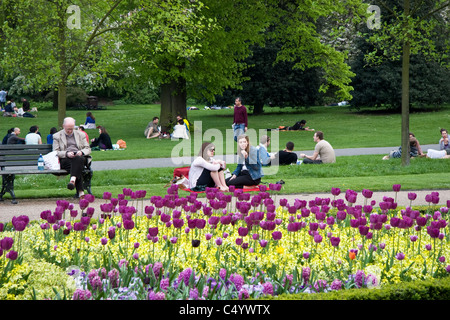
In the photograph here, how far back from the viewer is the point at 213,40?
2825cm

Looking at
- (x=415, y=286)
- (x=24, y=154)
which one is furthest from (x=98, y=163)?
(x=415, y=286)

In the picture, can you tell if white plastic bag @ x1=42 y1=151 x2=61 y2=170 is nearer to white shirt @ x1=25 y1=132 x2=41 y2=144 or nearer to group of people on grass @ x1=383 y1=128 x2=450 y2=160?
white shirt @ x1=25 y1=132 x2=41 y2=144

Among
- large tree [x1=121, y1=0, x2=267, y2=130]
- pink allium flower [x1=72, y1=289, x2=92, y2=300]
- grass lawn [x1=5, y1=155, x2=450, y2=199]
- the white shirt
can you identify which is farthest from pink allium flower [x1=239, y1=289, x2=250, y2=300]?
large tree [x1=121, y1=0, x2=267, y2=130]

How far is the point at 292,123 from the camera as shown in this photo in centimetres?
3847

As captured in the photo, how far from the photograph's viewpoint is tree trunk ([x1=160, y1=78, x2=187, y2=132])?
31359mm

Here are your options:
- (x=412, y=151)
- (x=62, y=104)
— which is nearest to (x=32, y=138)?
(x=62, y=104)

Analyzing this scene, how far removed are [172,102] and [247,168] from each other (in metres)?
20.3

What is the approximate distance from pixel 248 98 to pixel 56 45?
2355 centimetres

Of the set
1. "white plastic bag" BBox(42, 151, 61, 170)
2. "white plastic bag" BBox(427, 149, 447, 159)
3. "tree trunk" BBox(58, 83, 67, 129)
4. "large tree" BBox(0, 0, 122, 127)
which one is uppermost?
"large tree" BBox(0, 0, 122, 127)

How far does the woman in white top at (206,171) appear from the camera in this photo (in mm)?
11363

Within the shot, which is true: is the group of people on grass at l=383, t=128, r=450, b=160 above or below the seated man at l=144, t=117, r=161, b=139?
below

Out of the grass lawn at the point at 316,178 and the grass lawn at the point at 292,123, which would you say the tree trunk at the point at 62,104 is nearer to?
the grass lawn at the point at 292,123

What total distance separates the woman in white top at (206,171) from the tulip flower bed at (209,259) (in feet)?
12.9

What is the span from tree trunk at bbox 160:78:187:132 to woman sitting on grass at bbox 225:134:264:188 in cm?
1901
